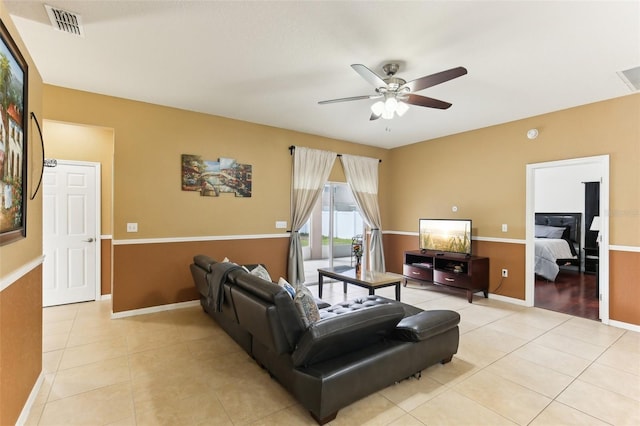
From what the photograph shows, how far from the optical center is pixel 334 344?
6.75 feet

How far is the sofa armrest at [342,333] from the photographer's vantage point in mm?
1970

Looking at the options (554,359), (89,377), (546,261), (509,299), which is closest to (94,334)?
(89,377)

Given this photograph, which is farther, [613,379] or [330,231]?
[330,231]

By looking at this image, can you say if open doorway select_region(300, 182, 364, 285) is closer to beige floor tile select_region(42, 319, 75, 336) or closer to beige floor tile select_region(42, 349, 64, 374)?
beige floor tile select_region(42, 319, 75, 336)

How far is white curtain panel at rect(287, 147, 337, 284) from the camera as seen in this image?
5.31 m

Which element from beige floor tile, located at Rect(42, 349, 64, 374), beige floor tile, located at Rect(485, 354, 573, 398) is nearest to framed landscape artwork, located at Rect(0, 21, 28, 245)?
beige floor tile, located at Rect(42, 349, 64, 374)

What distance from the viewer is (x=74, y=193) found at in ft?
14.9

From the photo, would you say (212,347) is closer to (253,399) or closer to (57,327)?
(253,399)

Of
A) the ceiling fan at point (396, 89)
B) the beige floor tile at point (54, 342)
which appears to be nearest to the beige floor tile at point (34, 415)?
the beige floor tile at point (54, 342)

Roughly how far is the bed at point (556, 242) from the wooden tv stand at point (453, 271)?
2.00 m

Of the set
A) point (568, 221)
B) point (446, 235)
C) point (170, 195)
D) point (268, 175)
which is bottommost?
point (446, 235)

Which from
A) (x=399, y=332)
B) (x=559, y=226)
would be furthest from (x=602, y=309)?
(x=559, y=226)

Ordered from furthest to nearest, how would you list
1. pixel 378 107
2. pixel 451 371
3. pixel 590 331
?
pixel 590 331 → pixel 378 107 → pixel 451 371

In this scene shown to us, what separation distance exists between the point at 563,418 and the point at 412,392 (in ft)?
3.30
